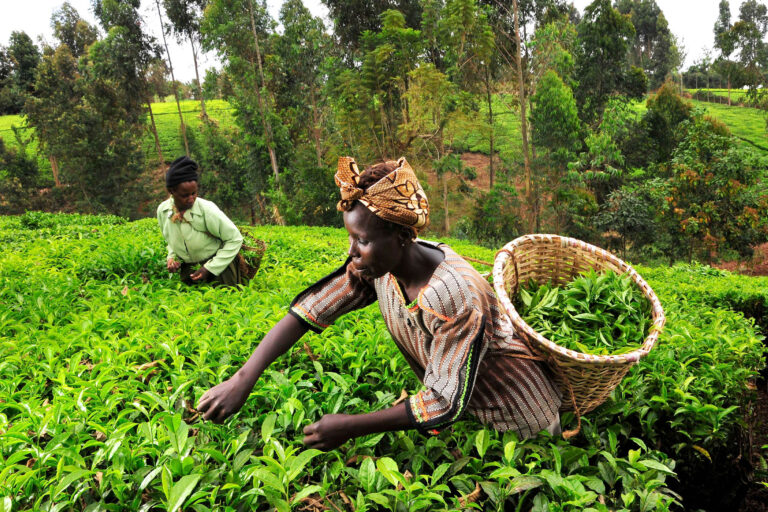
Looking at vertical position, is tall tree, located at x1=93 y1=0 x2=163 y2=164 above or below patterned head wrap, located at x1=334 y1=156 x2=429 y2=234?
above

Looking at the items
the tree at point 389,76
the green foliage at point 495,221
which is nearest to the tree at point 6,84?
the tree at point 389,76

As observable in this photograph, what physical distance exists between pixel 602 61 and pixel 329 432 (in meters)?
22.5

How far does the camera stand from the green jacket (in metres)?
3.28

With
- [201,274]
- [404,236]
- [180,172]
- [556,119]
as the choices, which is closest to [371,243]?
[404,236]

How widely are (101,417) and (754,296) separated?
665 cm

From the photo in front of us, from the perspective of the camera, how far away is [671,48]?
40375 mm

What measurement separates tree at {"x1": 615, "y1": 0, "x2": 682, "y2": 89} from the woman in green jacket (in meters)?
47.9

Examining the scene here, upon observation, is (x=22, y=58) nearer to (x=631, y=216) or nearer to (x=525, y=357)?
(x=631, y=216)

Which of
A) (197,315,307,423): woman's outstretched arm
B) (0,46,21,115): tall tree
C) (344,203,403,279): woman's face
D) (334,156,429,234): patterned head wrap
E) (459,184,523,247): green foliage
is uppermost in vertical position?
(0,46,21,115): tall tree

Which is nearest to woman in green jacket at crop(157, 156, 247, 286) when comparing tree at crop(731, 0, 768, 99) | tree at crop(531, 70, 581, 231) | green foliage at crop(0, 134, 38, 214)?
tree at crop(531, 70, 581, 231)

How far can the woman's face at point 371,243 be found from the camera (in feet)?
4.43

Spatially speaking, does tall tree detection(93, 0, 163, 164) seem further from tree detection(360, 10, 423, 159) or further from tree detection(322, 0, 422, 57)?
tree detection(360, 10, 423, 159)

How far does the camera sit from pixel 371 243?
1359 mm

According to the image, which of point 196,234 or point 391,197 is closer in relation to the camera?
point 391,197
